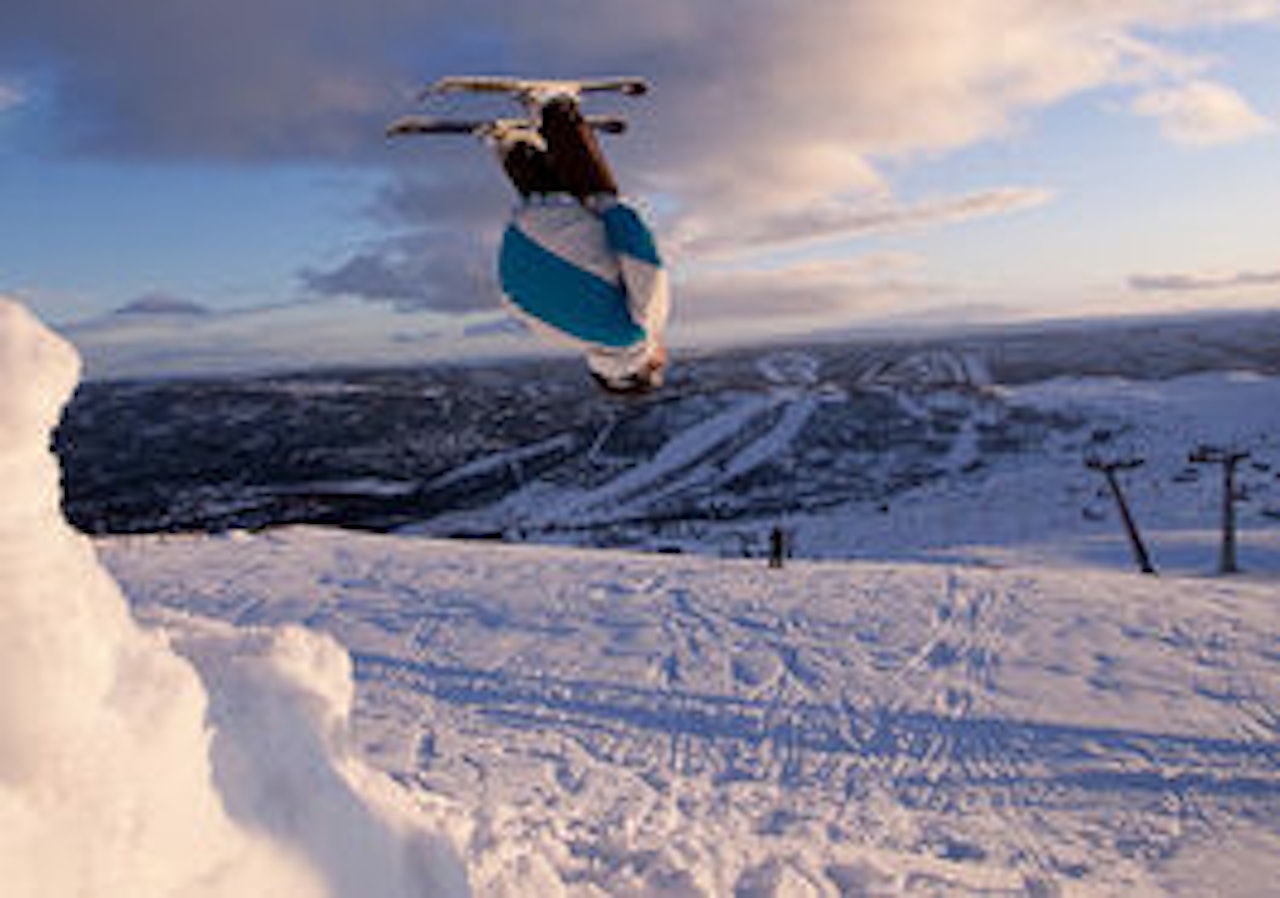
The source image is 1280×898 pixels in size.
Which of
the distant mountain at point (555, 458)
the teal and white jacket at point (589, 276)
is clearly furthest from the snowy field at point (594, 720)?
the distant mountain at point (555, 458)

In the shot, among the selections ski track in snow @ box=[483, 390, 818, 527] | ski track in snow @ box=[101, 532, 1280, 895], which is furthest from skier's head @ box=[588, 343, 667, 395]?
ski track in snow @ box=[483, 390, 818, 527]

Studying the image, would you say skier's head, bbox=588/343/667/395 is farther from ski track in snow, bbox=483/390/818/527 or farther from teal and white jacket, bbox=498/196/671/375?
ski track in snow, bbox=483/390/818/527

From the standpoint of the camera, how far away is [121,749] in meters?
3.24

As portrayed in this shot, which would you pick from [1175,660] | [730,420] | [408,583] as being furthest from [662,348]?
[730,420]

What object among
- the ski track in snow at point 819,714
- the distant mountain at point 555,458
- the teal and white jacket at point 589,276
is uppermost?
the teal and white jacket at point 589,276

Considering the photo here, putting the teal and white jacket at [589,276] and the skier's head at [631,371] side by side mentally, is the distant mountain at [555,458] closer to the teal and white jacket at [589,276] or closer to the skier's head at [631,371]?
the skier's head at [631,371]

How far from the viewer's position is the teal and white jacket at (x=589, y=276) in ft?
12.5

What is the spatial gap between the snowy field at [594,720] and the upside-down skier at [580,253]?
6.07 feet

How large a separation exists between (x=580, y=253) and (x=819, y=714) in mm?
6753

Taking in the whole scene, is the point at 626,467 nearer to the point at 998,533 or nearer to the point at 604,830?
the point at 998,533

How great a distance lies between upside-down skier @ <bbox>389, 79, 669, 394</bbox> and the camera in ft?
11.7

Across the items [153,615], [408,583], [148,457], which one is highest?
[153,615]

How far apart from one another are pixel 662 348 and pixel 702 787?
4.83 m

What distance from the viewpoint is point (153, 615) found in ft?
15.0
